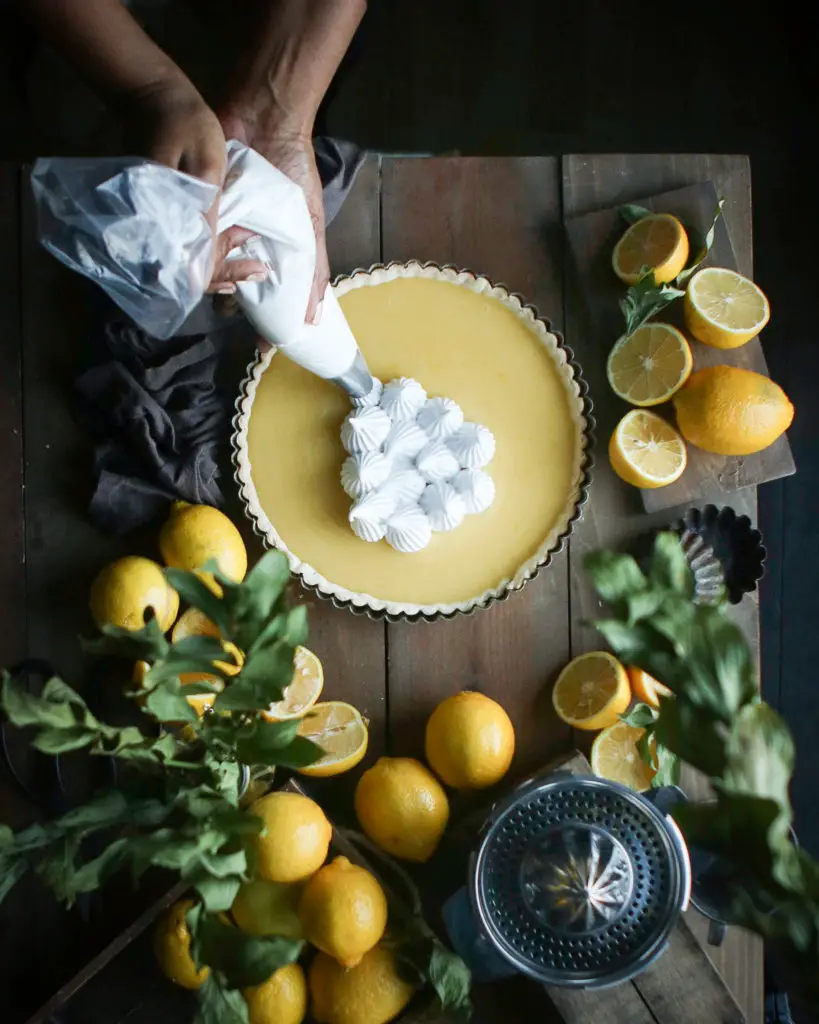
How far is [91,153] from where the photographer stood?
1.25 meters

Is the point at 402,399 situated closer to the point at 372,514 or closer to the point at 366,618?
the point at 372,514

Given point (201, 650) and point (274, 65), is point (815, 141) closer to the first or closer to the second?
point (274, 65)

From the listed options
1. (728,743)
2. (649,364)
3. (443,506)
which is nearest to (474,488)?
(443,506)

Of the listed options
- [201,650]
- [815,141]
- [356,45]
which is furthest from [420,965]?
[815,141]

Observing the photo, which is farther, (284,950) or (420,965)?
(420,965)

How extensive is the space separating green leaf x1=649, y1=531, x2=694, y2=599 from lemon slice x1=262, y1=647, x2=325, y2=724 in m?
0.47

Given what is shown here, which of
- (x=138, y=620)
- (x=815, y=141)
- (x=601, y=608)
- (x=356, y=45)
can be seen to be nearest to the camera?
(x=138, y=620)

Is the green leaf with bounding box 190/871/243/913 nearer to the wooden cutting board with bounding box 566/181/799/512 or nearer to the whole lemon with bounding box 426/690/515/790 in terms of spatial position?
the whole lemon with bounding box 426/690/515/790

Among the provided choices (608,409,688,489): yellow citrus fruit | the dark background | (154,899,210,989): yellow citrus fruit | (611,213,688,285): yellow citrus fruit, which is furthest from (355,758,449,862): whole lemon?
the dark background

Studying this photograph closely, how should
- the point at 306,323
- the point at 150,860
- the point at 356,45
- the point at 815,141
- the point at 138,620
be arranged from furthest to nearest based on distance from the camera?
the point at 815,141
the point at 356,45
the point at 138,620
the point at 306,323
the point at 150,860

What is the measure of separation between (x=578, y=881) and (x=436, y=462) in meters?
0.46

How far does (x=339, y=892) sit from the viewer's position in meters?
0.83

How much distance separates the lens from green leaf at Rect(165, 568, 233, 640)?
0.64 meters

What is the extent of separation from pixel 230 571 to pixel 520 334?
16.9 inches
